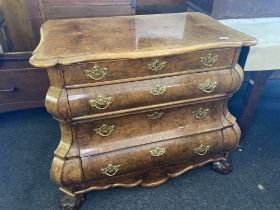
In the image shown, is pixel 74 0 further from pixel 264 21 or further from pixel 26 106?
pixel 264 21

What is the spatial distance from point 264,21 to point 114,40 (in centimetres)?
118

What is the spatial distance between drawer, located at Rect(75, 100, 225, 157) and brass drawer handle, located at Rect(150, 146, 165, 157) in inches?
1.8

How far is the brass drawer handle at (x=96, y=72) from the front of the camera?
3.39ft

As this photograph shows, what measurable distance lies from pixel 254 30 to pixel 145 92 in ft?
3.04

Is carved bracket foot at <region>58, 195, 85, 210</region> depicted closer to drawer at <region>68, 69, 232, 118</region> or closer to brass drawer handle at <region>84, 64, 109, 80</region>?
drawer at <region>68, 69, 232, 118</region>

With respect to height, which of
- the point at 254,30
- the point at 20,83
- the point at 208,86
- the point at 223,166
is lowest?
the point at 223,166

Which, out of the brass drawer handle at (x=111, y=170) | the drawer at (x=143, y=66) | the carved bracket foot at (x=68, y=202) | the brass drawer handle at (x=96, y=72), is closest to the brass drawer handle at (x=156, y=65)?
the drawer at (x=143, y=66)

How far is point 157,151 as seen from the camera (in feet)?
4.27

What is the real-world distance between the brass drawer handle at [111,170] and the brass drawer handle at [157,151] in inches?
7.3

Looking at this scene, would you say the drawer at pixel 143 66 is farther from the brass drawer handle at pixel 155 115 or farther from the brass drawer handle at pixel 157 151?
the brass drawer handle at pixel 157 151

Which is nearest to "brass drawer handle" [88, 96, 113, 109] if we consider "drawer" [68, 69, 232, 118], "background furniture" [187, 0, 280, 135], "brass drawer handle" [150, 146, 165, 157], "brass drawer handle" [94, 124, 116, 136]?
"drawer" [68, 69, 232, 118]

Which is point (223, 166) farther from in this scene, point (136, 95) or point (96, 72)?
point (96, 72)

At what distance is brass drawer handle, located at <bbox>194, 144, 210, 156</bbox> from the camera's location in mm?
1387

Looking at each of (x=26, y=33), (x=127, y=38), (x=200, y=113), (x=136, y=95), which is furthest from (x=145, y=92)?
(x=26, y=33)
